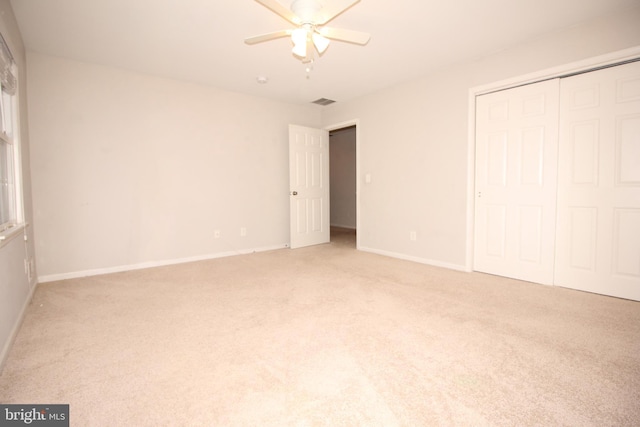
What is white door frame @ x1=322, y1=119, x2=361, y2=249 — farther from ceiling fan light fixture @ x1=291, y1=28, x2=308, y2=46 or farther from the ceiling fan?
ceiling fan light fixture @ x1=291, y1=28, x2=308, y2=46

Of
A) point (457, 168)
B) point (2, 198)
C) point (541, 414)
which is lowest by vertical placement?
point (541, 414)

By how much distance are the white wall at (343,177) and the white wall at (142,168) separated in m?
2.89

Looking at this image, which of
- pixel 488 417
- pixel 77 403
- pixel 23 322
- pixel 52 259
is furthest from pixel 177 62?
pixel 488 417

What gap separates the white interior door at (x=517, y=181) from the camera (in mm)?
3035

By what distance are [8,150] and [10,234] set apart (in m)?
0.95

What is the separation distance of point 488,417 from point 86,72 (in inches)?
187

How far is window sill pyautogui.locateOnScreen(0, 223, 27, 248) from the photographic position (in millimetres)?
1849

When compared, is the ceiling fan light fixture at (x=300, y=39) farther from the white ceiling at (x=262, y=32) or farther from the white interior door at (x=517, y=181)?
the white interior door at (x=517, y=181)

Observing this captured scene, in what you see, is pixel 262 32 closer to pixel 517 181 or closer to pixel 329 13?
pixel 329 13

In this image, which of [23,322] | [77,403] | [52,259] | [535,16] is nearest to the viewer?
[77,403]

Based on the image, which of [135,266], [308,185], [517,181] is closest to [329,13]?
[517,181]

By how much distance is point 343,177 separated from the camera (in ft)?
25.9

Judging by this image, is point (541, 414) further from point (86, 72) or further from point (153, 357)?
point (86, 72)

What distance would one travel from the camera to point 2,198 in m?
2.30
